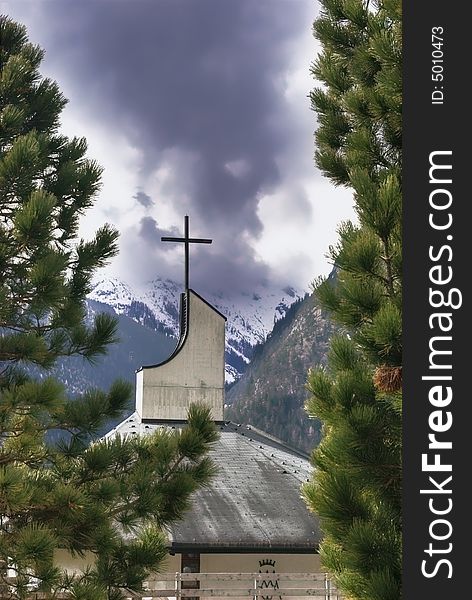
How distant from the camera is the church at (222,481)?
13547 mm

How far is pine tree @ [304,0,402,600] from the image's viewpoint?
16.5 feet

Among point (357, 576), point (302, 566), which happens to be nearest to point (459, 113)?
point (357, 576)

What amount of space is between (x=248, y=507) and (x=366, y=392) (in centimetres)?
977

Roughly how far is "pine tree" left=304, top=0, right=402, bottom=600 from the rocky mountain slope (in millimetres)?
97210

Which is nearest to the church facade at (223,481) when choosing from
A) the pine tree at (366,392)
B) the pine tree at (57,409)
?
the pine tree at (57,409)

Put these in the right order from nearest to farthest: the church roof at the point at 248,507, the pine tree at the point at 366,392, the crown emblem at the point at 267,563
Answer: the pine tree at the point at 366,392 < the church roof at the point at 248,507 < the crown emblem at the point at 267,563

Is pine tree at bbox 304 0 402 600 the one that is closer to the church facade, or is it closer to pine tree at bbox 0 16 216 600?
pine tree at bbox 0 16 216 600

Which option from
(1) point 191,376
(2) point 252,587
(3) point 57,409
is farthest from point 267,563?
(3) point 57,409

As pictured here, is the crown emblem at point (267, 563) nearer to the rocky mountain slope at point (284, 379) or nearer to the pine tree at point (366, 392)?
the pine tree at point (366, 392)

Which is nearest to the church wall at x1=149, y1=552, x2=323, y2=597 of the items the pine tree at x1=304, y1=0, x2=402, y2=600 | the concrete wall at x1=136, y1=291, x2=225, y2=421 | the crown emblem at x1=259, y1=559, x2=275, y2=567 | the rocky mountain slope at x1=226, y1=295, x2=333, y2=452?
the crown emblem at x1=259, y1=559, x2=275, y2=567

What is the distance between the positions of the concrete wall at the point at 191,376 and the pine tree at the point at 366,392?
11685 mm

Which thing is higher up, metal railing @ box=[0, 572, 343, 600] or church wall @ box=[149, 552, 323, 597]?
church wall @ box=[149, 552, 323, 597]

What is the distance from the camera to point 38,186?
8.62m

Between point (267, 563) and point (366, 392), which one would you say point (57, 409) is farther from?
point (267, 563)
